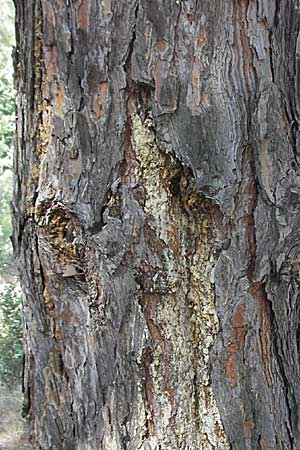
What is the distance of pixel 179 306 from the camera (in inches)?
40.2

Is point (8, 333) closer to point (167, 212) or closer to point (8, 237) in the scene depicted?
point (8, 237)

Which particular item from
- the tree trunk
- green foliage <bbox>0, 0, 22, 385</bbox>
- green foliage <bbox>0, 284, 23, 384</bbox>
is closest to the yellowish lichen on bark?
the tree trunk

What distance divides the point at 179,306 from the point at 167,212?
0.58 feet

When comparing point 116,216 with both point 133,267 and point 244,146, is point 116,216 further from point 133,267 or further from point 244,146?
point 244,146

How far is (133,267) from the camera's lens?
3.25 ft

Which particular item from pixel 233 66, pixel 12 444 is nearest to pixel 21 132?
pixel 233 66

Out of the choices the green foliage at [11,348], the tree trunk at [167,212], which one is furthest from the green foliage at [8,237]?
the tree trunk at [167,212]

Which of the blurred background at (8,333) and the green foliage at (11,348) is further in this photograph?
the green foliage at (11,348)

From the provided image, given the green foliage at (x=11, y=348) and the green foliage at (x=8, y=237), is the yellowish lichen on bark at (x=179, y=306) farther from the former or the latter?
the green foliage at (x=11, y=348)

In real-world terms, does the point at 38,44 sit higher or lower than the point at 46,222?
higher

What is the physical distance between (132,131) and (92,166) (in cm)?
9

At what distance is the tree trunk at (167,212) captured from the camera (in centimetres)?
94

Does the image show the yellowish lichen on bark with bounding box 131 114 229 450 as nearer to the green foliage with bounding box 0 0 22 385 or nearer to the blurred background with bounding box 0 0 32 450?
the blurred background with bounding box 0 0 32 450

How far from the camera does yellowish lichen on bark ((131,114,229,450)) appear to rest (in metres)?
0.98
